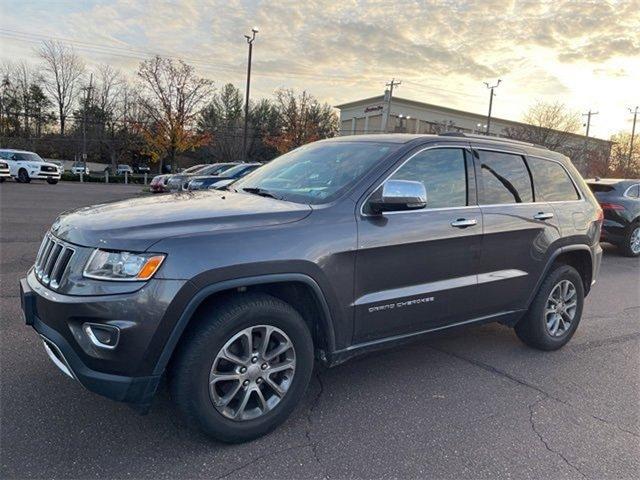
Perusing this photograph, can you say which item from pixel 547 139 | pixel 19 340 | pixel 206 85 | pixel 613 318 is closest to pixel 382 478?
pixel 19 340

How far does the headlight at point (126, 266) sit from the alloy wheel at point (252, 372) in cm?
59

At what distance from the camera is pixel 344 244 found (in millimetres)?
2873

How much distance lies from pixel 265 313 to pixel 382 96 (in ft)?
251

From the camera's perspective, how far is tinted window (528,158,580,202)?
419 cm

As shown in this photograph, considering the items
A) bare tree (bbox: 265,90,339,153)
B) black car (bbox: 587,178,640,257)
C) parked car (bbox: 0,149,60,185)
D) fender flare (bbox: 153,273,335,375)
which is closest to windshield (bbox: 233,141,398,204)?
fender flare (bbox: 153,273,335,375)

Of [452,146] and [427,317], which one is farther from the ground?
[452,146]

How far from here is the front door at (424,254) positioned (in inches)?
119

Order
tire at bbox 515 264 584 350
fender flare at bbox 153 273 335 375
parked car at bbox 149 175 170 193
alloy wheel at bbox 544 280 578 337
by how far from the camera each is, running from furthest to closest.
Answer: parked car at bbox 149 175 170 193
alloy wheel at bbox 544 280 578 337
tire at bbox 515 264 584 350
fender flare at bbox 153 273 335 375

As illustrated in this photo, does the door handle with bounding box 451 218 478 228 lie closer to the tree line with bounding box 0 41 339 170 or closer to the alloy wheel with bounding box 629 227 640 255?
the alloy wheel with bounding box 629 227 640 255

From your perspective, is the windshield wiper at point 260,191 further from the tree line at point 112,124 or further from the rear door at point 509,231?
the tree line at point 112,124

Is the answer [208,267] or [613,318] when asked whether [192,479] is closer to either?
[208,267]

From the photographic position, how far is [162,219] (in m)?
2.61

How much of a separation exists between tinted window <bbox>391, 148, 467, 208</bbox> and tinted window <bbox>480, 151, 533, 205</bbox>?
238 mm

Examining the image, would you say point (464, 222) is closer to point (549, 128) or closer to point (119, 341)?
point (119, 341)
